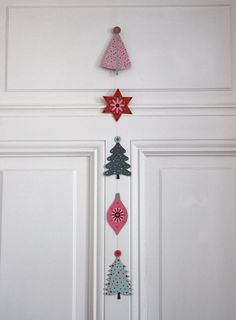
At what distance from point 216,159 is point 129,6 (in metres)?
0.65

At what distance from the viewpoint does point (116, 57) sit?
139cm

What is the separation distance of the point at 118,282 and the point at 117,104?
0.63 meters

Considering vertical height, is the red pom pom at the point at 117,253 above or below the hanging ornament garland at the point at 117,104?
below

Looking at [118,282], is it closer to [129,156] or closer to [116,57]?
[129,156]

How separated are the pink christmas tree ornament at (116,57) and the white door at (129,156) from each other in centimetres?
3

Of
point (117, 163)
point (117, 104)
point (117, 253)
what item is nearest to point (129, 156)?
point (117, 163)

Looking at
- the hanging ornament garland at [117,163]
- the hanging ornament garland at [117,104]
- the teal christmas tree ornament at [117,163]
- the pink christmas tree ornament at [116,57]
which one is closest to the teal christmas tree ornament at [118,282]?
the hanging ornament garland at [117,163]

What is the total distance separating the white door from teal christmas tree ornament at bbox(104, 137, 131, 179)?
0.02 metres

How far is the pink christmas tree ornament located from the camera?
1384 millimetres

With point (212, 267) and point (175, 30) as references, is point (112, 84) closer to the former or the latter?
point (175, 30)

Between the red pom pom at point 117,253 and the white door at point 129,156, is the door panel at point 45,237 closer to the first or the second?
the white door at point 129,156

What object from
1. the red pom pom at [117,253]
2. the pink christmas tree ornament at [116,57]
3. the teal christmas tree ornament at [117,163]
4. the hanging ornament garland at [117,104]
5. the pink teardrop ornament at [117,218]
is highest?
the pink christmas tree ornament at [116,57]

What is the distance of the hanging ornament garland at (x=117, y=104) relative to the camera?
138cm

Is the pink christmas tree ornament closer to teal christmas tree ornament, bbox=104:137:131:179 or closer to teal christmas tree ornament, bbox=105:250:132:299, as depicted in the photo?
teal christmas tree ornament, bbox=104:137:131:179
